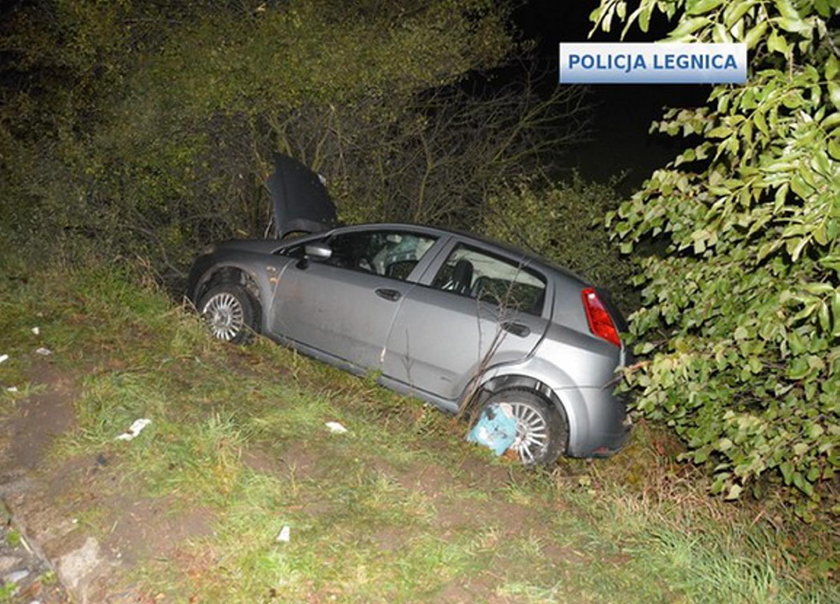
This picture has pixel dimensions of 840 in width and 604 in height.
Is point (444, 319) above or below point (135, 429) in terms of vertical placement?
above

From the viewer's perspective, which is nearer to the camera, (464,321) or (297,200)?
(464,321)

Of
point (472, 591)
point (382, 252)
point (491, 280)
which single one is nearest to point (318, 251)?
point (382, 252)

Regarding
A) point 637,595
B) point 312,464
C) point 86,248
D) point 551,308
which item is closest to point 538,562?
point 637,595

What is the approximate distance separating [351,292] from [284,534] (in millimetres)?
2829

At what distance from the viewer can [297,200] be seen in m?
7.63

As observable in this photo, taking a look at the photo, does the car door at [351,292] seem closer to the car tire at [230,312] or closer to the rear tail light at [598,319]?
the car tire at [230,312]

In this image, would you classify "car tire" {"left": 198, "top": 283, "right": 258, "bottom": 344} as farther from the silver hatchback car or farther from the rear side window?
the rear side window

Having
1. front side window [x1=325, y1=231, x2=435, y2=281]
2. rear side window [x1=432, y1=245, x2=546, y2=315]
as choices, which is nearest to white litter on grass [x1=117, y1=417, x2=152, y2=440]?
front side window [x1=325, y1=231, x2=435, y2=281]

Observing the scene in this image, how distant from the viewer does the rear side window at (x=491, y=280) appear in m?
5.56

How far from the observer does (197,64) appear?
8.37 meters

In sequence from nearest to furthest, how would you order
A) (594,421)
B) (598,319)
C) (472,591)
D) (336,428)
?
1. (472,591)
2. (336,428)
3. (594,421)
4. (598,319)

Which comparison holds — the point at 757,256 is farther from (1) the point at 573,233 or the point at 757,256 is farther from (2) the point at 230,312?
(1) the point at 573,233

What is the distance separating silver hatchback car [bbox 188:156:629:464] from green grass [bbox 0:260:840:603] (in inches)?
12.1

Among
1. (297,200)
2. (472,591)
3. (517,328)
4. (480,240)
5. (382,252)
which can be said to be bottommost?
(472,591)
